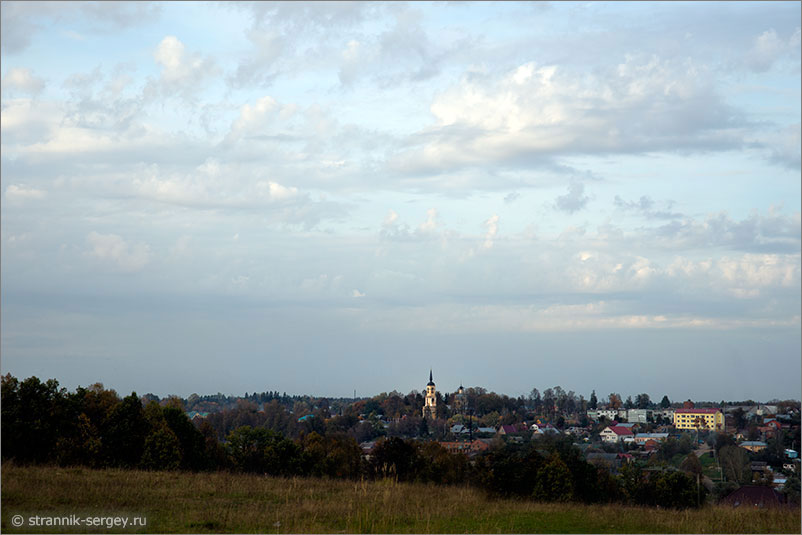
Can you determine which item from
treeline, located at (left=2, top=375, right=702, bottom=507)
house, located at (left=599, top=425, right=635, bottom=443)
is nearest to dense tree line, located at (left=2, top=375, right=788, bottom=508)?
treeline, located at (left=2, top=375, right=702, bottom=507)

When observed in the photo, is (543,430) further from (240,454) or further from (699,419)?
(240,454)

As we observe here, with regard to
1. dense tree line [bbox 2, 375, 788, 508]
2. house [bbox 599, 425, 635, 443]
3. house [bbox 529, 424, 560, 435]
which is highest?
dense tree line [bbox 2, 375, 788, 508]

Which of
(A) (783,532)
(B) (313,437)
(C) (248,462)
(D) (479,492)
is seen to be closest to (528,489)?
(D) (479,492)

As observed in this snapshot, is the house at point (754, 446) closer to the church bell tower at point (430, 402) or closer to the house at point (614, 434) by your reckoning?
the house at point (614, 434)

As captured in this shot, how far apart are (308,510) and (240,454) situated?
2800cm

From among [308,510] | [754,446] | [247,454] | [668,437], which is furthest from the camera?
[668,437]

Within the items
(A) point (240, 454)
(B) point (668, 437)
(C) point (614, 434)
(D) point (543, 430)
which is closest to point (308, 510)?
(A) point (240, 454)

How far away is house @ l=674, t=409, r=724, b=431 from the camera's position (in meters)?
162

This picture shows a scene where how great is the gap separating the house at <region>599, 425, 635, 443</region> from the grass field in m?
130

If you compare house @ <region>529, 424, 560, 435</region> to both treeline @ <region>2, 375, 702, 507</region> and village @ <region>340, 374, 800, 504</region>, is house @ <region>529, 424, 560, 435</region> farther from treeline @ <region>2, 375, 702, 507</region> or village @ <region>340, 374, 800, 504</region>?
treeline @ <region>2, 375, 702, 507</region>

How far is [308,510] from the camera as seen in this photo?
→ 13039 mm

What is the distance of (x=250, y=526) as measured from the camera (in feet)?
38.3

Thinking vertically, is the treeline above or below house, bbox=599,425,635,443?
above

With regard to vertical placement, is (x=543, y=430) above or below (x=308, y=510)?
below
